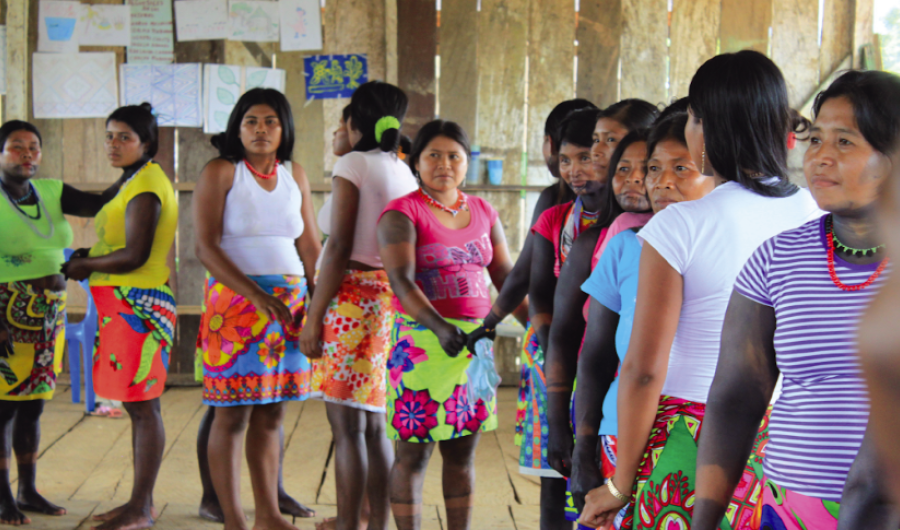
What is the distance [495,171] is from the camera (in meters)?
4.86

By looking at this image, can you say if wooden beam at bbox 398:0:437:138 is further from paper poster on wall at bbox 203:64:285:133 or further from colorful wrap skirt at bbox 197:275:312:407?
colorful wrap skirt at bbox 197:275:312:407

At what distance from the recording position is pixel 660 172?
4.78ft

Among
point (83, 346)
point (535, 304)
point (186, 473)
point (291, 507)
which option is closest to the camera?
point (535, 304)

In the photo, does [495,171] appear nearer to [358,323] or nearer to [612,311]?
[358,323]

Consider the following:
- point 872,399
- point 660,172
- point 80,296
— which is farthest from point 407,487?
point 80,296

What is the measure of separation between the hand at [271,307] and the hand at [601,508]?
1.44 metres

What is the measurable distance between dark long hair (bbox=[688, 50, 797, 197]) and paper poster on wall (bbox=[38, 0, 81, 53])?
4.71 meters

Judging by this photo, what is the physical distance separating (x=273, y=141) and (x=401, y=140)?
46 centimetres

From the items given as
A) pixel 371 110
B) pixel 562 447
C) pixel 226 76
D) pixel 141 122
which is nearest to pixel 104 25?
pixel 226 76

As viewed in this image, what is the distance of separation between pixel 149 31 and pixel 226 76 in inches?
22.4

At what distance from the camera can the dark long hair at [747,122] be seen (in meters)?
1.25

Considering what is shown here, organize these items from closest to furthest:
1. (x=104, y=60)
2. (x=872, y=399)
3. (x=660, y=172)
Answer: (x=872, y=399) < (x=660, y=172) < (x=104, y=60)

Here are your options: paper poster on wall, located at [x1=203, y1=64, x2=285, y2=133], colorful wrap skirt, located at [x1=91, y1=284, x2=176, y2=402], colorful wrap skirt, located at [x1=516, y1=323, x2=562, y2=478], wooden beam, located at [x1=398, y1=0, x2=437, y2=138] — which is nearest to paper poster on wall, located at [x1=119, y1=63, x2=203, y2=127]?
paper poster on wall, located at [x1=203, y1=64, x2=285, y2=133]

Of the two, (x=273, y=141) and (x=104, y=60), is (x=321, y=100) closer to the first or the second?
(x=104, y=60)
